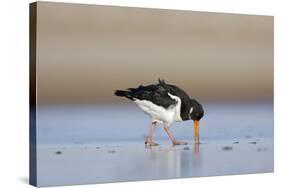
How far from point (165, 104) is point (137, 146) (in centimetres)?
47

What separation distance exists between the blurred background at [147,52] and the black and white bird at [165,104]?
71mm

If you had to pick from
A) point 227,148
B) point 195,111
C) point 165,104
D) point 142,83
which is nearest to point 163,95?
point 165,104

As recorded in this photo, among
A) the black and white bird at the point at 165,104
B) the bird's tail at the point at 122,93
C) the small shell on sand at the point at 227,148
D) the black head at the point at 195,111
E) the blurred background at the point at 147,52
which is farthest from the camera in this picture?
the small shell on sand at the point at 227,148

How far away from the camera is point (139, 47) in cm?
746

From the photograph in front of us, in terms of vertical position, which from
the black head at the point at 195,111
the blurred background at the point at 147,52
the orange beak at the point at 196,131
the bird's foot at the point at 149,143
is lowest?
the bird's foot at the point at 149,143

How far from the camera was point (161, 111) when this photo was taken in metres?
7.60

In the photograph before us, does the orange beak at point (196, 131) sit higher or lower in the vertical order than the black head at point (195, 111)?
lower

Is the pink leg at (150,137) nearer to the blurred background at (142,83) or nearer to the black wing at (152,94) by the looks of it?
the blurred background at (142,83)

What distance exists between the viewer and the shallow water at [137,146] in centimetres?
706

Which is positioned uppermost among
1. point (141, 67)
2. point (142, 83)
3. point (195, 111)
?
point (141, 67)

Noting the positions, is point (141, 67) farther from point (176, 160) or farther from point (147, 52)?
point (176, 160)

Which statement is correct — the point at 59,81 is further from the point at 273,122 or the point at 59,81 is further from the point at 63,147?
the point at 273,122

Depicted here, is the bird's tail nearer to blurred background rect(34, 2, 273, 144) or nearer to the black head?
blurred background rect(34, 2, 273, 144)

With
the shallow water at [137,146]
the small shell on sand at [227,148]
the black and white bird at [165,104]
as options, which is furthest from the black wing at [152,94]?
the small shell on sand at [227,148]
